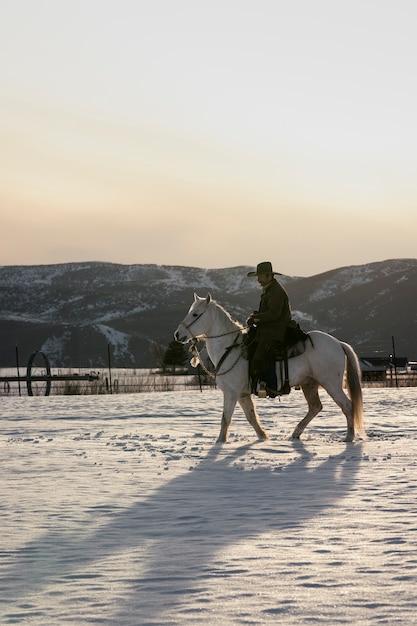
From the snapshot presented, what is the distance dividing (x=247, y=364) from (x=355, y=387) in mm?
1504

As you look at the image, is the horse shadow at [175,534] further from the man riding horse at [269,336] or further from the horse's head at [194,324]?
the horse's head at [194,324]

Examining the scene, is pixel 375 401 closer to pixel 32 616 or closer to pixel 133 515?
pixel 133 515

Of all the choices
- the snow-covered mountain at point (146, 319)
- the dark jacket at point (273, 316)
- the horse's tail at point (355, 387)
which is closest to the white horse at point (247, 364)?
the horse's tail at point (355, 387)

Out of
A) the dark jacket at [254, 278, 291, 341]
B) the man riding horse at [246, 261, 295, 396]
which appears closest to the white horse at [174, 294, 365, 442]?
the man riding horse at [246, 261, 295, 396]

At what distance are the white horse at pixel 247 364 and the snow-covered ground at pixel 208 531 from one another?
51 cm

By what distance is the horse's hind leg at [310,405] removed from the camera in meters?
13.1

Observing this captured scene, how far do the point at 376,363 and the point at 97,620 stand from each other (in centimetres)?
5066

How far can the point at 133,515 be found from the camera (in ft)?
22.9

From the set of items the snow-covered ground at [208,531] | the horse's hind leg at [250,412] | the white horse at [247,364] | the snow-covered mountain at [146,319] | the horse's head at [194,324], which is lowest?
the snow-covered ground at [208,531]

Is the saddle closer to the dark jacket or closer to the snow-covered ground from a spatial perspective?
the dark jacket

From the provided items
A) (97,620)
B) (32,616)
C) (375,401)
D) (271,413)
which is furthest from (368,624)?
(375,401)

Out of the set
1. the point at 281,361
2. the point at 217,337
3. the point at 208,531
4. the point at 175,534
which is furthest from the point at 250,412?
the point at 175,534

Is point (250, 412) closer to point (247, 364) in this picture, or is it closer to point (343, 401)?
point (247, 364)

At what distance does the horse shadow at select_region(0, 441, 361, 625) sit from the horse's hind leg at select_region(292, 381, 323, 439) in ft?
10.4
